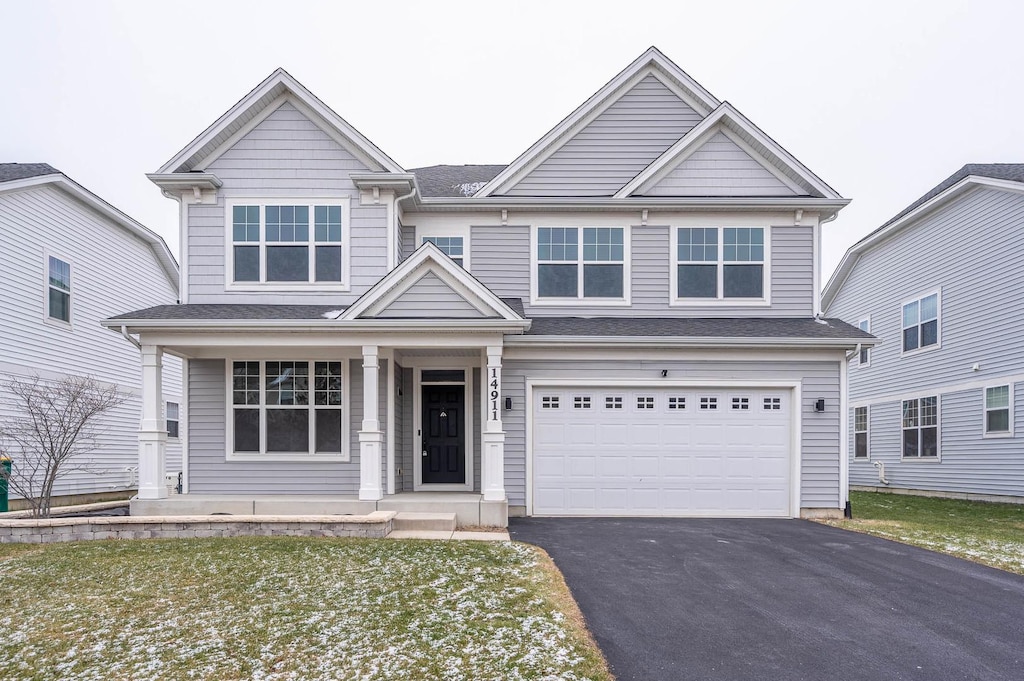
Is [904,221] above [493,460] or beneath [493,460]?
above

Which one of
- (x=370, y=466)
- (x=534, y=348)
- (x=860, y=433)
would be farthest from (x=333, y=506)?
(x=860, y=433)

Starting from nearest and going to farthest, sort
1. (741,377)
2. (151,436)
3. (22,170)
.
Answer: (151,436), (741,377), (22,170)

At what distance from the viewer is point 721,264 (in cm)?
1313

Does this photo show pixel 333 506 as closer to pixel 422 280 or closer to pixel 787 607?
pixel 422 280

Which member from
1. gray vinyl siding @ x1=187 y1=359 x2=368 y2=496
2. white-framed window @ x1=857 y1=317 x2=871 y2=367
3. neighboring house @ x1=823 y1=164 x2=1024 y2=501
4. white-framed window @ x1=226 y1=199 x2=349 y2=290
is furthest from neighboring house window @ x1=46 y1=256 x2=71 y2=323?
white-framed window @ x1=857 y1=317 x2=871 y2=367

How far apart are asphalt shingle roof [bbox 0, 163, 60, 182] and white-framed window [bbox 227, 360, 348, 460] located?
280 inches

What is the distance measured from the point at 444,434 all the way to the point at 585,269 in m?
4.02

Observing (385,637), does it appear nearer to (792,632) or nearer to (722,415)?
(792,632)

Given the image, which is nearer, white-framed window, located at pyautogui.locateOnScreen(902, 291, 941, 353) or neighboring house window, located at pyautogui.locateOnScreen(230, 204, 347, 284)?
neighboring house window, located at pyautogui.locateOnScreen(230, 204, 347, 284)

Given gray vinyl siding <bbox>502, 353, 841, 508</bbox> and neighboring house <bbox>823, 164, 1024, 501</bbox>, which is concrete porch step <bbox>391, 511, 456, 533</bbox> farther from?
neighboring house <bbox>823, 164, 1024, 501</bbox>

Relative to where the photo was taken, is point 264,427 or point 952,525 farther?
point 264,427

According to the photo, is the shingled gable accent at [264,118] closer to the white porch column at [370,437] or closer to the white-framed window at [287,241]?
the white-framed window at [287,241]

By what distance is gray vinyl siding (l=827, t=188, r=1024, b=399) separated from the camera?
1557 cm

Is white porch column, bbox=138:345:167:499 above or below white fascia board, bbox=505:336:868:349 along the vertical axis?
below
